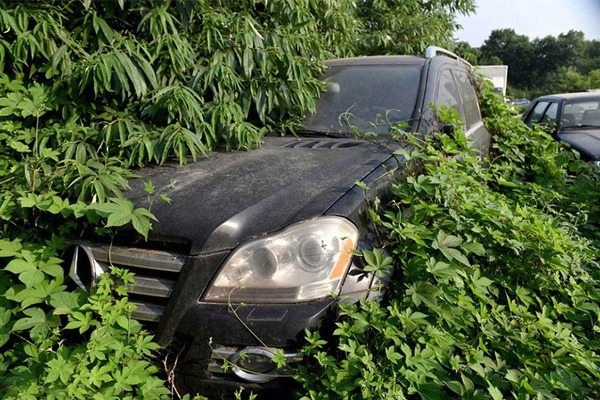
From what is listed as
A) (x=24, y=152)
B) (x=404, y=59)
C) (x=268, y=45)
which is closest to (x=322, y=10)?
(x=404, y=59)

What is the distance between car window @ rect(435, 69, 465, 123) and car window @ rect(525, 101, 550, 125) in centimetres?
474

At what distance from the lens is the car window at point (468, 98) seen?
436cm

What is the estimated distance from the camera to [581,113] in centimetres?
739

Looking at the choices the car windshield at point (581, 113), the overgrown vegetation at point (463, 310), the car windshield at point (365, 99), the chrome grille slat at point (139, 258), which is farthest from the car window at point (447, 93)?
the car windshield at point (581, 113)

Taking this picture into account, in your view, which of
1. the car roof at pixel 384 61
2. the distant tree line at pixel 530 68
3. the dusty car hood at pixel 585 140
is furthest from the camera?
the distant tree line at pixel 530 68

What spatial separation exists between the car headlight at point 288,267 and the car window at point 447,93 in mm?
1784

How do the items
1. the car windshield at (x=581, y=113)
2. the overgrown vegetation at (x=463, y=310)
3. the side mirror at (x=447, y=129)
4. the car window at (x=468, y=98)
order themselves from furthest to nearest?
the car windshield at (x=581, y=113), the car window at (x=468, y=98), the side mirror at (x=447, y=129), the overgrown vegetation at (x=463, y=310)

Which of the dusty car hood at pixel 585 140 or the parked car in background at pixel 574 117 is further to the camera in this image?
the parked car in background at pixel 574 117

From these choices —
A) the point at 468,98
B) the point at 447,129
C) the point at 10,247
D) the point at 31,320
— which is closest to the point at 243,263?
the point at 31,320

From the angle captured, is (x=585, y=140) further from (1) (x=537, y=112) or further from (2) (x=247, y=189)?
(2) (x=247, y=189)

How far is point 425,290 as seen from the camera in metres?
1.88

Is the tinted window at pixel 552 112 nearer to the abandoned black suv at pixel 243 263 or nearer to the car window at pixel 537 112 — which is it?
the car window at pixel 537 112

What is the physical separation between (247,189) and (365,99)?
62.8 inches

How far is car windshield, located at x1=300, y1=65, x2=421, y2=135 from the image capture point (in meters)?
3.20
